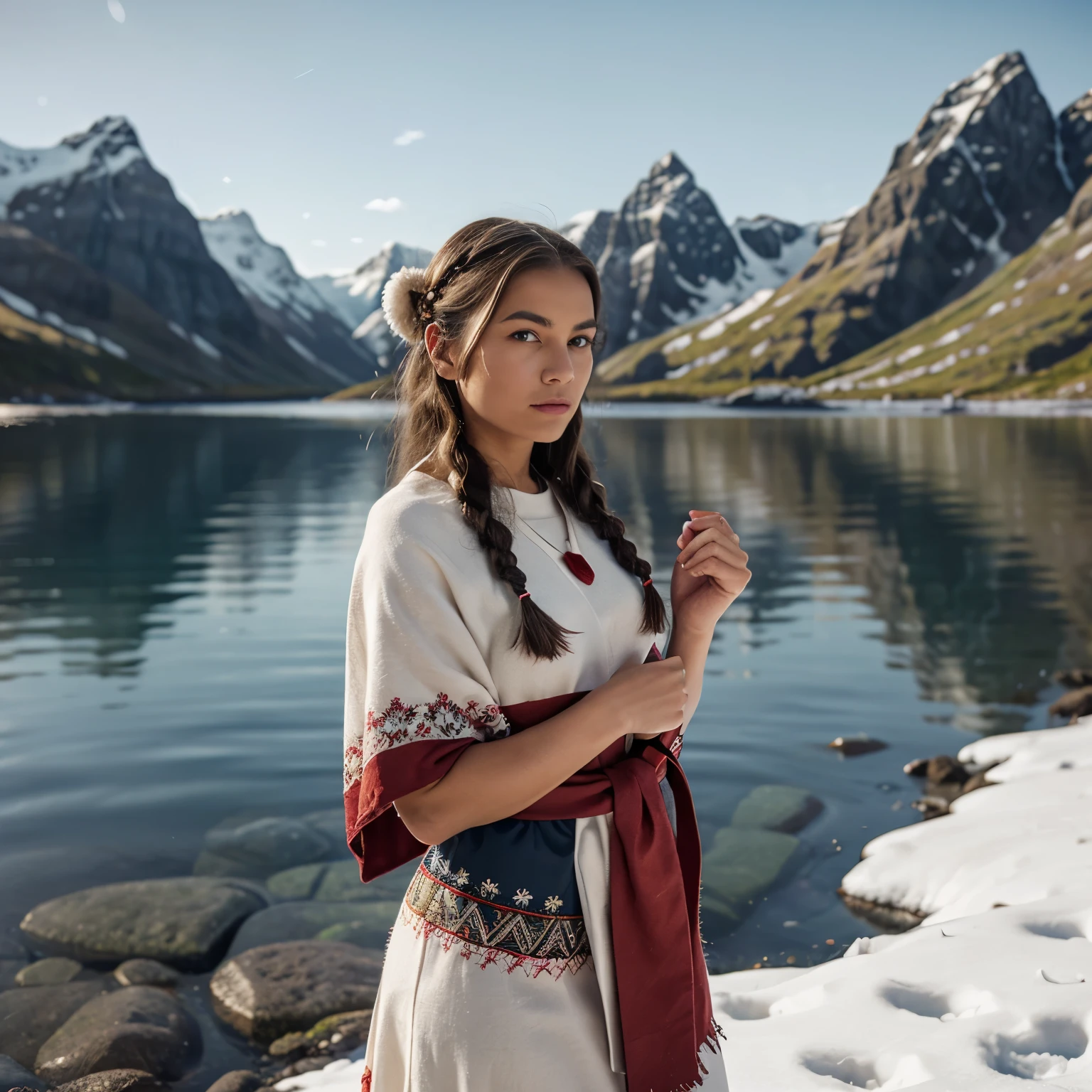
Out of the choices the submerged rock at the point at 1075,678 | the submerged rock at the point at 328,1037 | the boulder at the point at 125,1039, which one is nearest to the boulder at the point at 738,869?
the submerged rock at the point at 328,1037

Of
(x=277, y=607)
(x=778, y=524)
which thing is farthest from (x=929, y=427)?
(x=277, y=607)

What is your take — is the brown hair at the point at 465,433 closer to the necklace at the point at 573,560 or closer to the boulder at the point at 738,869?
the necklace at the point at 573,560

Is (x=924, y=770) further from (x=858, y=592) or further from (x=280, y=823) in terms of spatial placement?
(x=858, y=592)

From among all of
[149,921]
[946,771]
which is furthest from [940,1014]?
[946,771]

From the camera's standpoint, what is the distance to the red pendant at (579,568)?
2418 mm

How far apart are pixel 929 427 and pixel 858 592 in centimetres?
6888

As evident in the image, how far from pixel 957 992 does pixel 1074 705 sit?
28.6ft

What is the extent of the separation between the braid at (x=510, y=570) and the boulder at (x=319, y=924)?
5.94 metres

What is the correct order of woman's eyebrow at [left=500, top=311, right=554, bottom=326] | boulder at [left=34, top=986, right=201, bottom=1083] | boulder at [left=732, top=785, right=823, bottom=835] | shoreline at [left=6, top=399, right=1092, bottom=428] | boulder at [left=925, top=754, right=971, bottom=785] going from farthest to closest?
shoreline at [left=6, top=399, right=1092, bottom=428] < boulder at [left=925, top=754, right=971, bottom=785] < boulder at [left=732, top=785, right=823, bottom=835] < boulder at [left=34, top=986, right=201, bottom=1083] < woman's eyebrow at [left=500, top=311, right=554, bottom=326]

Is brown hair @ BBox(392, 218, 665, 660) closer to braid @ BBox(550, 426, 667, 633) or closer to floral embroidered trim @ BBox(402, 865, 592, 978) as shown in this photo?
braid @ BBox(550, 426, 667, 633)

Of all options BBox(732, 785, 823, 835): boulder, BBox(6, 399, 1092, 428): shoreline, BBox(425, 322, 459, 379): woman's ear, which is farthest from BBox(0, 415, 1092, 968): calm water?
BBox(6, 399, 1092, 428): shoreline

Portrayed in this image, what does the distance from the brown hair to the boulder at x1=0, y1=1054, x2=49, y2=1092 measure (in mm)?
4970

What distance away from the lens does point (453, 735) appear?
2148mm

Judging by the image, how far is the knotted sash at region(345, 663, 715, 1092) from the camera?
7.47ft
